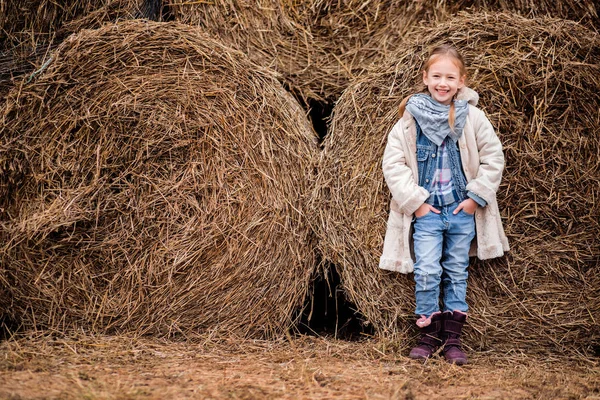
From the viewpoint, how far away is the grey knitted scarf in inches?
110

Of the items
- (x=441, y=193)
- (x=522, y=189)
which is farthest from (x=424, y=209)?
(x=522, y=189)

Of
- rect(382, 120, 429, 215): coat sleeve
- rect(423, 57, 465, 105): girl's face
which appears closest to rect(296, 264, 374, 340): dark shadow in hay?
rect(382, 120, 429, 215): coat sleeve

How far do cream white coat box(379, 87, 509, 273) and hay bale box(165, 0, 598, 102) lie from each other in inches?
23.5

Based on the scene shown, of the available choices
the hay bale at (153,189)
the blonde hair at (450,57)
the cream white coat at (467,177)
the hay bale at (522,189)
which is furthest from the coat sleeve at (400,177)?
the hay bale at (153,189)

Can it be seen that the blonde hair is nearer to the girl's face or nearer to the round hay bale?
the girl's face

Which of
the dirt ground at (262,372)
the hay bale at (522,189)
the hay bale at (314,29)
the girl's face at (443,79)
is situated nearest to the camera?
the dirt ground at (262,372)

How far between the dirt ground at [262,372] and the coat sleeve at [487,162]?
0.68m

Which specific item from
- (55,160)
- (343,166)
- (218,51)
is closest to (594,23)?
(343,166)

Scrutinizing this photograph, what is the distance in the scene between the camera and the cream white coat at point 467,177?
2.78m

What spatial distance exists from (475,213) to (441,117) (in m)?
0.42

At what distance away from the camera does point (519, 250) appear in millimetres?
2902

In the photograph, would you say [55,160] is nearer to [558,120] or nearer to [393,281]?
[393,281]

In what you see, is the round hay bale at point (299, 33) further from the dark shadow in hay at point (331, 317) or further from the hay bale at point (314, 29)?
the dark shadow in hay at point (331, 317)

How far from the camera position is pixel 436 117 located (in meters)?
2.79
